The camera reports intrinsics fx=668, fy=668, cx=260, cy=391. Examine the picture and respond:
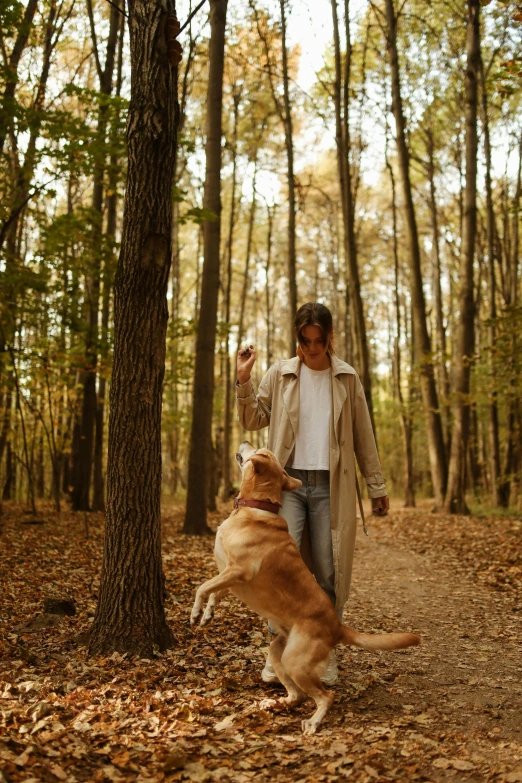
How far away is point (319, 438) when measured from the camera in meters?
4.55

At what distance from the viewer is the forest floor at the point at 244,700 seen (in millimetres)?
3189

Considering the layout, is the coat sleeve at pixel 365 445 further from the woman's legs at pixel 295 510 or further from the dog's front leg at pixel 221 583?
the dog's front leg at pixel 221 583

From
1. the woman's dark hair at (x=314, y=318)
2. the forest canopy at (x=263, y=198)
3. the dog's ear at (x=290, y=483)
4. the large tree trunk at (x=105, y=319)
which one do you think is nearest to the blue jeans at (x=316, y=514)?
the dog's ear at (x=290, y=483)

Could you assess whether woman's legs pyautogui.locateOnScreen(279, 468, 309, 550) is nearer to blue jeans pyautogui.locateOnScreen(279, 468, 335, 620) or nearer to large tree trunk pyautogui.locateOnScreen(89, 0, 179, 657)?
blue jeans pyautogui.locateOnScreen(279, 468, 335, 620)

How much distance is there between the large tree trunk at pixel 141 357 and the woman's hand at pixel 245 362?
0.82m

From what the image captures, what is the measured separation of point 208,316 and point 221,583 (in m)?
8.42

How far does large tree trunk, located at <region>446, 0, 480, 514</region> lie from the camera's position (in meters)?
14.4

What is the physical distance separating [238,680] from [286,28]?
17192mm

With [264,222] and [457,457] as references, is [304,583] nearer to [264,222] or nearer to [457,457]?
[457,457]

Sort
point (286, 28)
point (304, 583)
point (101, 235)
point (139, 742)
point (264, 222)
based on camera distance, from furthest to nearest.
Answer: point (264, 222) → point (286, 28) → point (101, 235) → point (304, 583) → point (139, 742)

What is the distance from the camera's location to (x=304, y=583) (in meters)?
3.95

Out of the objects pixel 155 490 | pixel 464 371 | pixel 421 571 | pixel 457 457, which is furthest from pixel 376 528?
pixel 155 490

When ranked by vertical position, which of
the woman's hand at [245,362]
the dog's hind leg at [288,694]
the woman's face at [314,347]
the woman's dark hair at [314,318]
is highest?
the woman's dark hair at [314,318]

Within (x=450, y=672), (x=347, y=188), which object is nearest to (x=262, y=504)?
(x=450, y=672)
